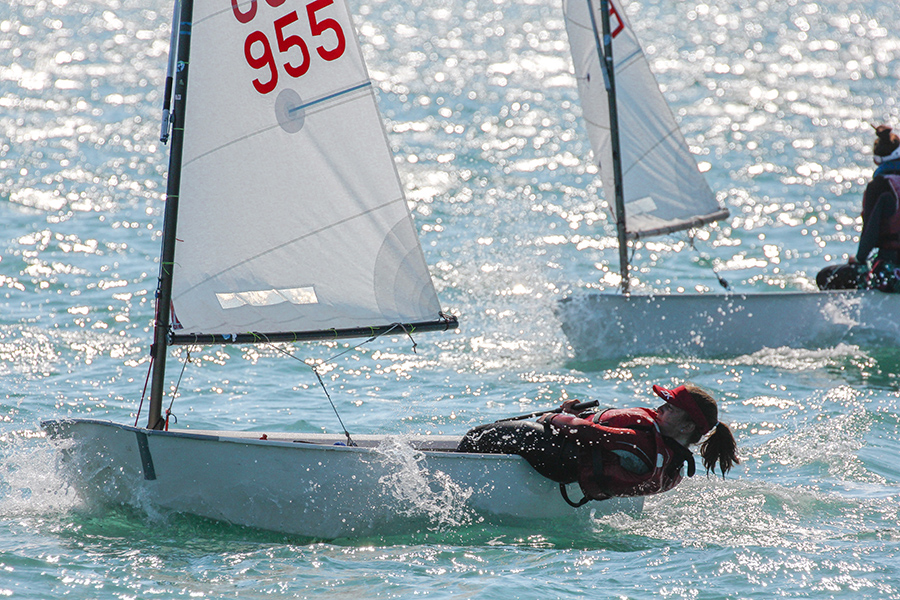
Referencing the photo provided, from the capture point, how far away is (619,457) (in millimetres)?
4453

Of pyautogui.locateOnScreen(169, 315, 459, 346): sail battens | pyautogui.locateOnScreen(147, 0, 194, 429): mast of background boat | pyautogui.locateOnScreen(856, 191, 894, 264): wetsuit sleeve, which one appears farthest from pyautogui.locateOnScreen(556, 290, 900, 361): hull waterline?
pyautogui.locateOnScreen(147, 0, 194, 429): mast of background boat

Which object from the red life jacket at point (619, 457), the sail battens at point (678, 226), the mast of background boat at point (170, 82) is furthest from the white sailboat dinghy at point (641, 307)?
the mast of background boat at point (170, 82)

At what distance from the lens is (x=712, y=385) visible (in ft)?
23.3

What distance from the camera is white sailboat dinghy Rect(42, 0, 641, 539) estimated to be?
14.7 feet

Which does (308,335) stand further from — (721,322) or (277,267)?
(721,322)

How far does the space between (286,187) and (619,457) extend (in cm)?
182

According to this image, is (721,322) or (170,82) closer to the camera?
(170,82)

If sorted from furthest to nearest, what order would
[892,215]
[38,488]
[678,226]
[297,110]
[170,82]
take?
1. [678,226]
2. [892,215]
3. [38,488]
4. [297,110]
5. [170,82]

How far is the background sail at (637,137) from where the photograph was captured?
778 centimetres

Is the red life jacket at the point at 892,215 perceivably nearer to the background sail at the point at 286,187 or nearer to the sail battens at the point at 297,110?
the background sail at the point at 286,187

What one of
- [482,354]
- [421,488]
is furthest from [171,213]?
[482,354]

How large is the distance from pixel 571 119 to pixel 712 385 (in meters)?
10.7

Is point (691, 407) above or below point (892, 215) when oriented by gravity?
below

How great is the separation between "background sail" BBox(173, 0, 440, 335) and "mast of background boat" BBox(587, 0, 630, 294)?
323 cm
